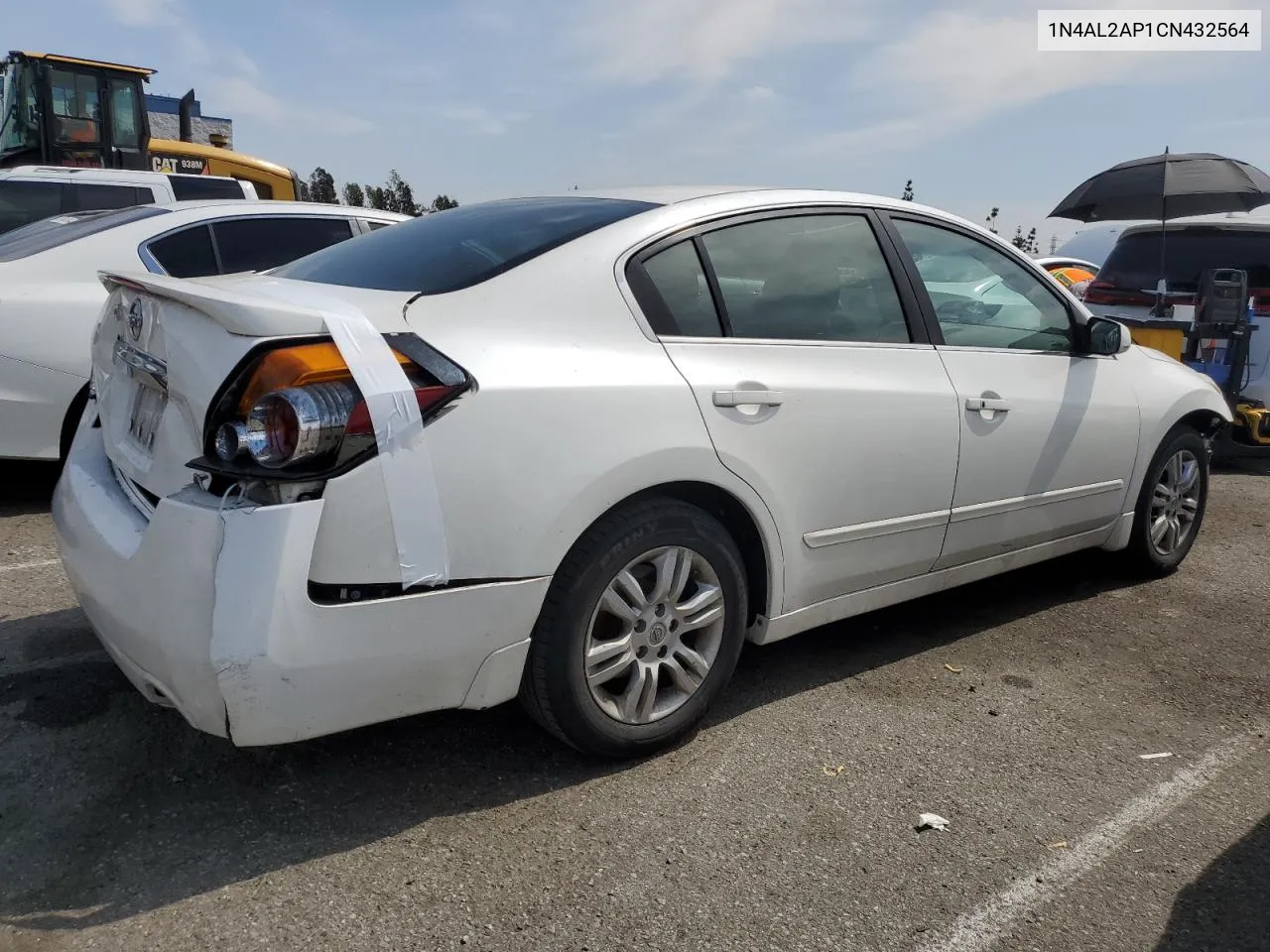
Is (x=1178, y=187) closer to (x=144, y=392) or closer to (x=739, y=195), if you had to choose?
(x=739, y=195)

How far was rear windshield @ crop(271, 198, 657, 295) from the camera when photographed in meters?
2.77

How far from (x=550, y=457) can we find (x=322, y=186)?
1258 inches

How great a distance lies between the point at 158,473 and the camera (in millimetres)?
2490

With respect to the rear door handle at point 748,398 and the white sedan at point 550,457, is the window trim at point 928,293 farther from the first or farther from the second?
the rear door handle at point 748,398

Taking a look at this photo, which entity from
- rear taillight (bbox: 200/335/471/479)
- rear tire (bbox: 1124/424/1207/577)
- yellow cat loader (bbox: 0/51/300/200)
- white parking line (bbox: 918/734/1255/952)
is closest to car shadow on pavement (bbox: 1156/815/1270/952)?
white parking line (bbox: 918/734/1255/952)

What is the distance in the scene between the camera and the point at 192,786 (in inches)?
105

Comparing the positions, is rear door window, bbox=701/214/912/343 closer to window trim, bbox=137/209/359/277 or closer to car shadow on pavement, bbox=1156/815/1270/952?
car shadow on pavement, bbox=1156/815/1270/952

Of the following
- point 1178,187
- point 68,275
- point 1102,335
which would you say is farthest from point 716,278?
point 1178,187

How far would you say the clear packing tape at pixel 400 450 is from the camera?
223 cm

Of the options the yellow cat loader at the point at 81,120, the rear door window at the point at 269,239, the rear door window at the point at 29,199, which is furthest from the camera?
the yellow cat loader at the point at 81,120

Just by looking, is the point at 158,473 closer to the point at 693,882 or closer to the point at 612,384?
the point at 612,384

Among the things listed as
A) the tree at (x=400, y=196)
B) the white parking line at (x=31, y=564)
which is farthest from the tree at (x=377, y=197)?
the white parking line at (x=31, y=564)

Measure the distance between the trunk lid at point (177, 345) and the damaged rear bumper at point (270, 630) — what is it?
0.49 feet

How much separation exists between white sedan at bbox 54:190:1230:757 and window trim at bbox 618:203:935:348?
0.04 feet
